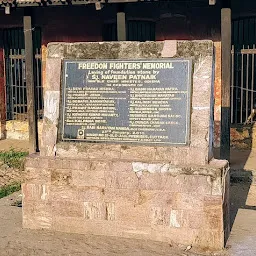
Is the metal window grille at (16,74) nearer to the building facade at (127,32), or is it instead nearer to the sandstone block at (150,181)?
the building facade at (127,32)

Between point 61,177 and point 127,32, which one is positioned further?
point 127,32

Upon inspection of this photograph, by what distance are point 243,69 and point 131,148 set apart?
599cm

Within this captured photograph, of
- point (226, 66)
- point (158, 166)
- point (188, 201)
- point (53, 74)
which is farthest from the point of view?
point (226, 66)

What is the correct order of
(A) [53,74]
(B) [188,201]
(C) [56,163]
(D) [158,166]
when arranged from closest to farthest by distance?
1. (B) [188,201]
2. (D) [158,166]
3. (C) [56,163]
4. (A) [53,74]

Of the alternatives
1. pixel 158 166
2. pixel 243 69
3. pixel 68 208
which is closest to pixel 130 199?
pixel 158 166

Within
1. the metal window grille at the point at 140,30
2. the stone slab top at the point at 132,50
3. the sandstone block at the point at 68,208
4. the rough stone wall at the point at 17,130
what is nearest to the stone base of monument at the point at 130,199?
the sandstone block at the point at 68,208

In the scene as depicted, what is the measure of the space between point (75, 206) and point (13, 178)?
3828 mm

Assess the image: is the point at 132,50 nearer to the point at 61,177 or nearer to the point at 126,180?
the point at 126,180

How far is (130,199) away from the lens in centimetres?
468

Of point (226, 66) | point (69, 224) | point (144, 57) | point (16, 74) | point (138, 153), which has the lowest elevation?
point (69, 224)

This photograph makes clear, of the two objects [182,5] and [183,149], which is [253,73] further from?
[183,149]

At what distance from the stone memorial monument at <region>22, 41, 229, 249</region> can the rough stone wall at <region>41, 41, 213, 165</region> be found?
1cm

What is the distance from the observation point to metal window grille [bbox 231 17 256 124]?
388 inches

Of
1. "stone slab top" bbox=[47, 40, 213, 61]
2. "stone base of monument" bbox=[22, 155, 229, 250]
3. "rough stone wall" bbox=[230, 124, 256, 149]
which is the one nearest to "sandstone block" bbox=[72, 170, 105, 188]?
"stone base of monument" bbox=[22, 155, 229, 250]
